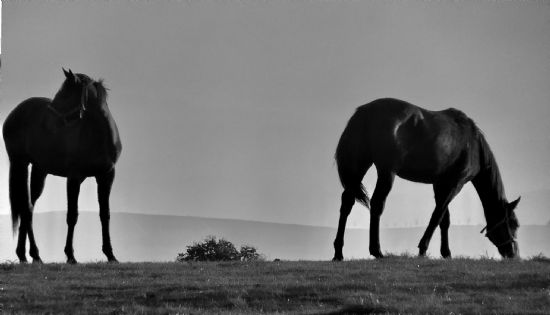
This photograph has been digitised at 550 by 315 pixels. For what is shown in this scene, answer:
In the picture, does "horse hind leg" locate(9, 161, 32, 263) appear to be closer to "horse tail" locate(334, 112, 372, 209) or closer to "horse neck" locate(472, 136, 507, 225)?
"horse tail" locate(334, 112, 372, 209)

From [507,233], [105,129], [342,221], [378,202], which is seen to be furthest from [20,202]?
[507,233]

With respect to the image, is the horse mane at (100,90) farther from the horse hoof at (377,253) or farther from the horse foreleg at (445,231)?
the horse foreleg at (445,231)

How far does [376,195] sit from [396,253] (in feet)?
6.19

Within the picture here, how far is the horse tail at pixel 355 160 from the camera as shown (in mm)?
20266

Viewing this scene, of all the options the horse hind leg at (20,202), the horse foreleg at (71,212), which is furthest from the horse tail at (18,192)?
the horse foreleg at (71,212)

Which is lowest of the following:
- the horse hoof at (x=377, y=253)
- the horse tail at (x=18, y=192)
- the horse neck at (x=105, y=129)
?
the horse hoof at (x=377, y=253)

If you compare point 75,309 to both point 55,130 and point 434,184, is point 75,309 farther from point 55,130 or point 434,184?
point 434,184

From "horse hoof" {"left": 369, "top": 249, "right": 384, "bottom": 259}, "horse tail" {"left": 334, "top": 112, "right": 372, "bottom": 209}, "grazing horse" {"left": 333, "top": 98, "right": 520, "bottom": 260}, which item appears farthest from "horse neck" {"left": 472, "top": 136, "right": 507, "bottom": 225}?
"horse hoof" {"left": 369, "top": 249, "right": 384, "bottom": 259}

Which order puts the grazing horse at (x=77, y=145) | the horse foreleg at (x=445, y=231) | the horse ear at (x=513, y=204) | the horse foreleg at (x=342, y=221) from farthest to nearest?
the horse ear at (x=513, y=204)
the horse foreleg at (x=445, y=231)
the horse foreleg at (x=342, y=221)
the grazing horse at (x=77, y=145)

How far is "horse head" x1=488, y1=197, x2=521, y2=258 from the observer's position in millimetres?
23172

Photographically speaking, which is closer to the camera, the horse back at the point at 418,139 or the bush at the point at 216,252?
the horse back at the point at 418,139

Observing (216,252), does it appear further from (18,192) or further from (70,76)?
(70,76)

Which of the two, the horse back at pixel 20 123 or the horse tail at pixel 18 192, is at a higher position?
the horse back at pixel 20 123

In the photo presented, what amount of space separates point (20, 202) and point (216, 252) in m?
7.14
